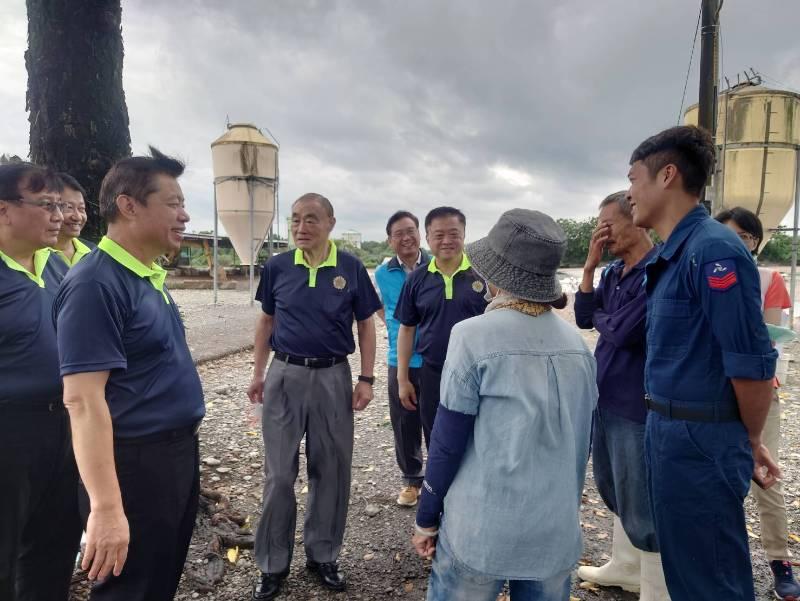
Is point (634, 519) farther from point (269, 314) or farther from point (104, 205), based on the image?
point (104, 205)

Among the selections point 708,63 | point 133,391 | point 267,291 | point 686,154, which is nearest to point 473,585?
point 133,391

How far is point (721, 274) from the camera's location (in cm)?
171

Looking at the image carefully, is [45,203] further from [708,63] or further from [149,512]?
[708,63]

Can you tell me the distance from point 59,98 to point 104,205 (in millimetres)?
1934

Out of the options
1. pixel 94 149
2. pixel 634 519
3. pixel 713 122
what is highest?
pixel 713 122

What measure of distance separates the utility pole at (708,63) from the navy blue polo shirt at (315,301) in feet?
16.6

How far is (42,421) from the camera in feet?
7.17

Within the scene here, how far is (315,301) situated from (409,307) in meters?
0.83

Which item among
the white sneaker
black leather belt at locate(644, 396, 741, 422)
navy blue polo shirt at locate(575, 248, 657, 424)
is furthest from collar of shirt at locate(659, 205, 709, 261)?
the white sneaker

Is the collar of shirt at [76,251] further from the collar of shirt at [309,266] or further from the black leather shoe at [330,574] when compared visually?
the black leather shoe at [330,574]

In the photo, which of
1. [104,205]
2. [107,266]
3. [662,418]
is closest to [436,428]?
[662,418]

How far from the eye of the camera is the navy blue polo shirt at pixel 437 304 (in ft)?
11.2

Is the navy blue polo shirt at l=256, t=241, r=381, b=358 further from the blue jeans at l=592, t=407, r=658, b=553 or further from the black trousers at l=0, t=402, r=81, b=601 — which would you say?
the blue jeans at l=592, t=407, r=658, b=553

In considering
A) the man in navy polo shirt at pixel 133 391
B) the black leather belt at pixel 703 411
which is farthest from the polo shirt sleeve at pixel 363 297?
the black leather belt at pixel 703 411
